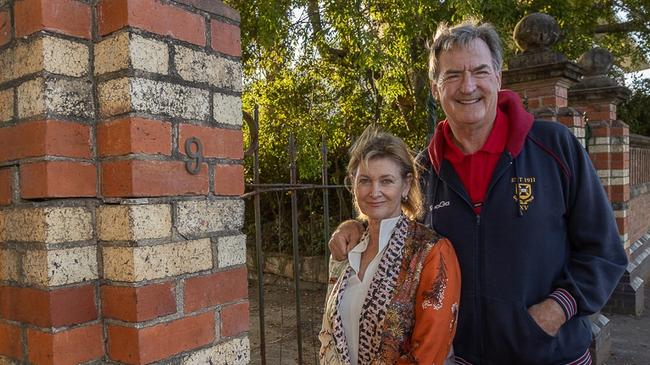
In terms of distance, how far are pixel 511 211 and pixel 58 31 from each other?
1535mm

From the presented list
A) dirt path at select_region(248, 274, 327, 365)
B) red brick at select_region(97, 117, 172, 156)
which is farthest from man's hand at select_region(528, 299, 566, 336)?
dirt path at select_region(248, 274, 327, 365)

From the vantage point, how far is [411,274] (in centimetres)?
185

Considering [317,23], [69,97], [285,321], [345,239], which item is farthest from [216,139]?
[317,23]

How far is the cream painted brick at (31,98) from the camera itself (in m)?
1.51

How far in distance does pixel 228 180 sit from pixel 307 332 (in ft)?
15.4

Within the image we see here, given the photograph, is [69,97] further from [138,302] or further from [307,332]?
[307,332]

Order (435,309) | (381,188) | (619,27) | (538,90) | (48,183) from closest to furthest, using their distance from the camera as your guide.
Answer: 1. (48,183)
2. (435,309)
3. (381,188)
4. (538,90)
5. (619,27)

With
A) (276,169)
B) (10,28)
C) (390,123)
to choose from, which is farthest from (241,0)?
(10,28)

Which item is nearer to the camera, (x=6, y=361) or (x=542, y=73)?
(x=6, y=361)

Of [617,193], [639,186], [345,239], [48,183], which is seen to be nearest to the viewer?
[48,183]

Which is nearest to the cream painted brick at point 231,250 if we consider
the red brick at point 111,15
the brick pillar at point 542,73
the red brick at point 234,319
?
the red brick at point 234,319

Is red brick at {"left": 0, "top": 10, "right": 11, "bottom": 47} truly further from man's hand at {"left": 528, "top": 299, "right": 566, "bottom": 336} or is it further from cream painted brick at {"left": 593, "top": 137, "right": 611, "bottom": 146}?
cream painted brick at {"left": 593, "top": 137, "right": 611, "bottom": 146}

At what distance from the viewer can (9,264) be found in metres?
1.65

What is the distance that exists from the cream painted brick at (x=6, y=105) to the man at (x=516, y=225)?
4.66ft
